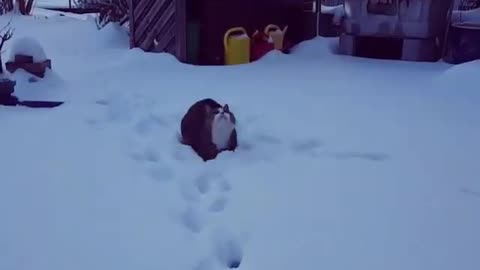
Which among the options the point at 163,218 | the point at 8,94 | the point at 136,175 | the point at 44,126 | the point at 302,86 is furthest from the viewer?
the point at 302,86

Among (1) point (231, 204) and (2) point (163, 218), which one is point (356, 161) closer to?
(1) point (231, 204)

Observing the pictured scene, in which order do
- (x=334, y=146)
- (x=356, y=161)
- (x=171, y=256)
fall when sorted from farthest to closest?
1. (x=334, y=146)
2. (x=356, y=161)
3. (x=171, y=256)

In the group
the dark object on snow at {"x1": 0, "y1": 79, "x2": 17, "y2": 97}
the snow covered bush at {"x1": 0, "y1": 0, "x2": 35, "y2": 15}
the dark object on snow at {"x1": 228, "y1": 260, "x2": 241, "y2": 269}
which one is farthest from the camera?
the snow covered bush at {"x1": 0, "y1": 0, "x2": 35, "y2": 15}

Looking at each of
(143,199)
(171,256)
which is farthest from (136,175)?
(171,256)

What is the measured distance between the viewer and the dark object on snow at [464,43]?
4.93 m

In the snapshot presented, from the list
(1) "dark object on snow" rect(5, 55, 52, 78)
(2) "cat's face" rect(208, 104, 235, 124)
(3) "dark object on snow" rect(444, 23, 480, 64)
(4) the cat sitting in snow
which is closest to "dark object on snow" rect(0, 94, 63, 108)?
(1) "dark object on snow" rect(5, 55, 52, 78)

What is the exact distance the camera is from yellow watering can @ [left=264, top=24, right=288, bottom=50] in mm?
5293

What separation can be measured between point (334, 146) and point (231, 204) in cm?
85

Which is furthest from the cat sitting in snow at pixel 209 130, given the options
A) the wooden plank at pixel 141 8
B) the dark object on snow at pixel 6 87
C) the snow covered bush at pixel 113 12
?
the snow covered bush at pixel 113 12

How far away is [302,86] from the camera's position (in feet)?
13.5

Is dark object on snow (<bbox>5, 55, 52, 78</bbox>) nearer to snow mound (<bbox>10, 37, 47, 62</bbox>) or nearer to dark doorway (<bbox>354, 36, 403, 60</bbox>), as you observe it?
snow mound (<bbox>10, 37, 47, 62</bbox>)

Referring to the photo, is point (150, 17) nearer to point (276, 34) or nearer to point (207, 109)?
point (276, 34)

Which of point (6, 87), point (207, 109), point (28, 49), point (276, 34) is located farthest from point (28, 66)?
point (276, 34)

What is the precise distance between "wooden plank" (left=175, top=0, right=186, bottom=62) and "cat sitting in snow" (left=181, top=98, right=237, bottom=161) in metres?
2.14
